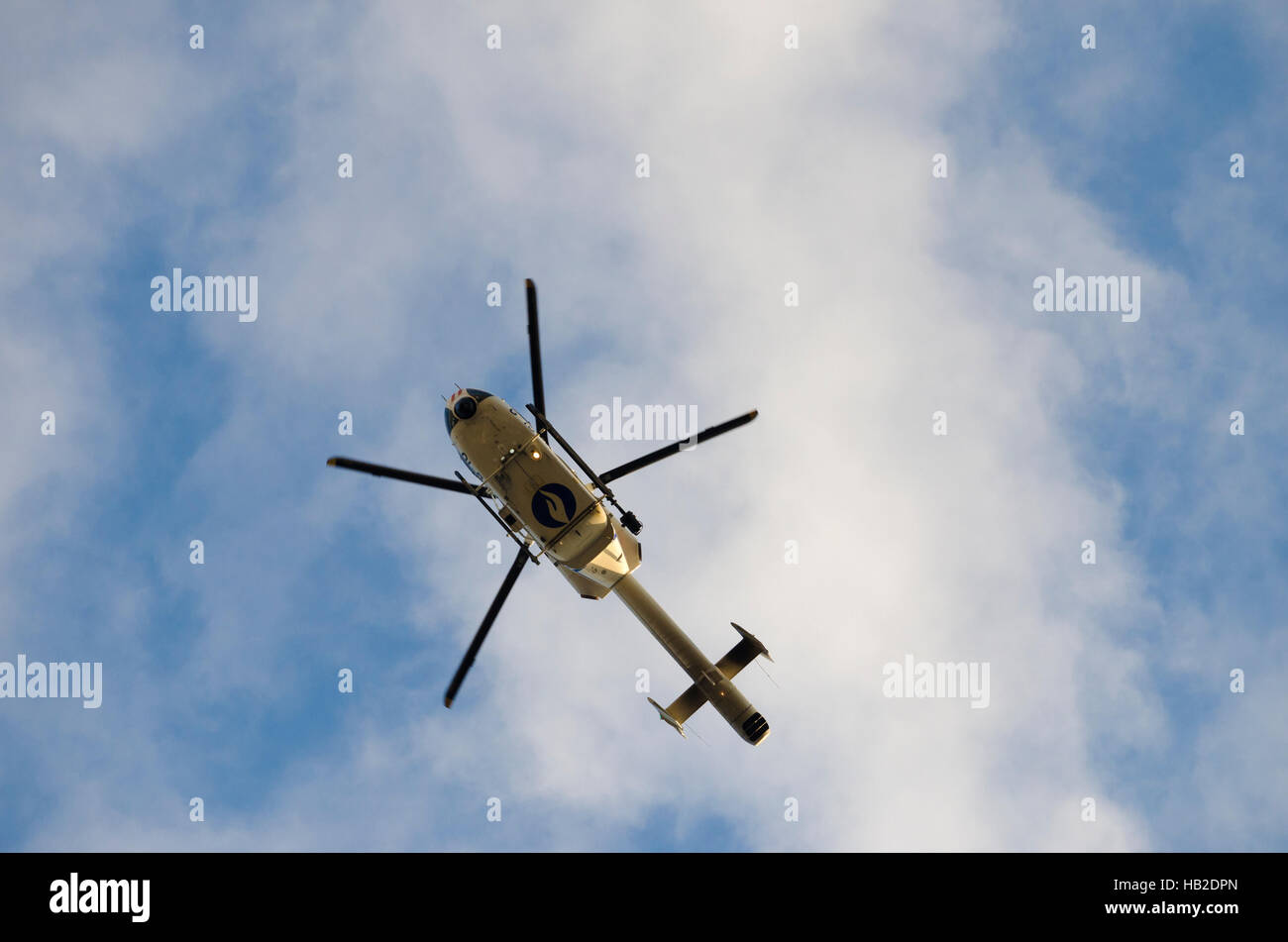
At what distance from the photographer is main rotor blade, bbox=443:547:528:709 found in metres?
27.5

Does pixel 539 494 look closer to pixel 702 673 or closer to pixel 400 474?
pixel 400 474

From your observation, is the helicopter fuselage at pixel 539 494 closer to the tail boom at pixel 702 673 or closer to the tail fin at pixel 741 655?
the tail boom at pixel 702 673

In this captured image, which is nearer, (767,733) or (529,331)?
(529,331)

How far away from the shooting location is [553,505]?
92.4 ft

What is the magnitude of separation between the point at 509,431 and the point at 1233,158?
31936mm

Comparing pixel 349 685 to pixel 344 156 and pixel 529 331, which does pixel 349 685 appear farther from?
pixel 344 156

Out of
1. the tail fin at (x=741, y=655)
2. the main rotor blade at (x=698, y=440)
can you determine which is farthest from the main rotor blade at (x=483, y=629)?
the tail fin at (x=741, y=655)

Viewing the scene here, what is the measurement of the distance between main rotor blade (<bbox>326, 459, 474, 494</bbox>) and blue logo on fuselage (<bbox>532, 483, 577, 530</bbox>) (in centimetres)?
200

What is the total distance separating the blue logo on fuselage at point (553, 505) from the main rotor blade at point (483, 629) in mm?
1291

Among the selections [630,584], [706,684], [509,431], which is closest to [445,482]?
[509,431]

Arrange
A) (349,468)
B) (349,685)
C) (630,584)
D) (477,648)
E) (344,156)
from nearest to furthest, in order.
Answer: (349,468) < (477,648) < (630,584) < (349,685) < (344,156)

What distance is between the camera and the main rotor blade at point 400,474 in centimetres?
2595
